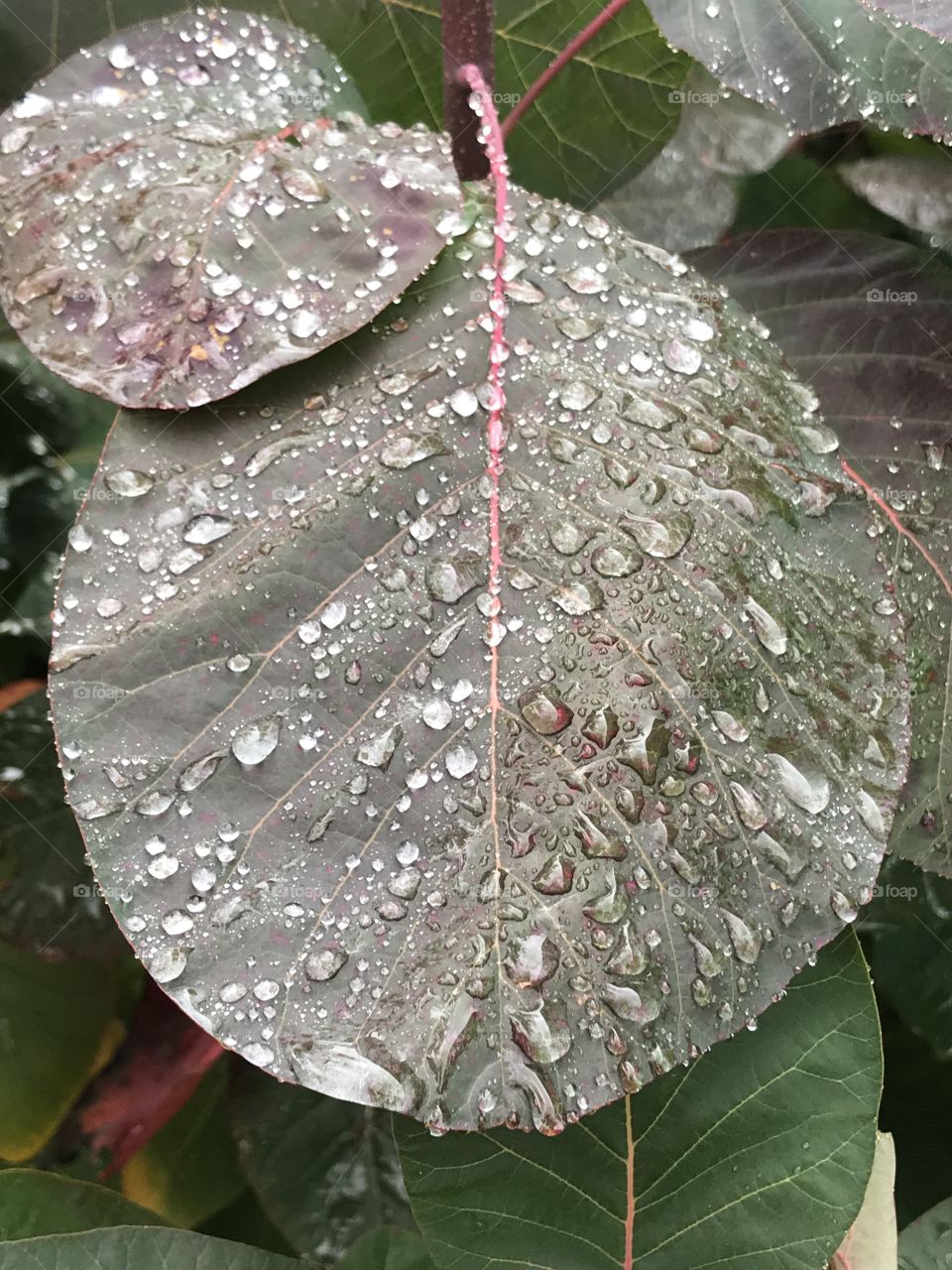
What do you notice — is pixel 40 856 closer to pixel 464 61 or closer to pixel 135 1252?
pixel 135 1252

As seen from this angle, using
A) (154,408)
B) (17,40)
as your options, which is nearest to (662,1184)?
(154,408)

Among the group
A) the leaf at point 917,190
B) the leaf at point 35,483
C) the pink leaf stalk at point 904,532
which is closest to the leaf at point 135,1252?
the leaf at point 35,483

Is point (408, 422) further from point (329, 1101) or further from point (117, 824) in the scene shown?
point (329, 1101)

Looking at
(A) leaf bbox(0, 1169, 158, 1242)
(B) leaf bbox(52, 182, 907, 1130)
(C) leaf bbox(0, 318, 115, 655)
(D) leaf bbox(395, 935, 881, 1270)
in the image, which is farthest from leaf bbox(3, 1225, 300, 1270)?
(C) leaf bbox(0, 318, 115, 655)

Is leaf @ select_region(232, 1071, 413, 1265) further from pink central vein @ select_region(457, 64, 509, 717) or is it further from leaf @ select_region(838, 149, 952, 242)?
leaf @ select_region(838, 149, 952, 242)

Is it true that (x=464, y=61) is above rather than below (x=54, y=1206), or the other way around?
above

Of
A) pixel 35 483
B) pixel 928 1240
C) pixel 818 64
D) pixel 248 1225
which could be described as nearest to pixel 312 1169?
pixel 248 1225
